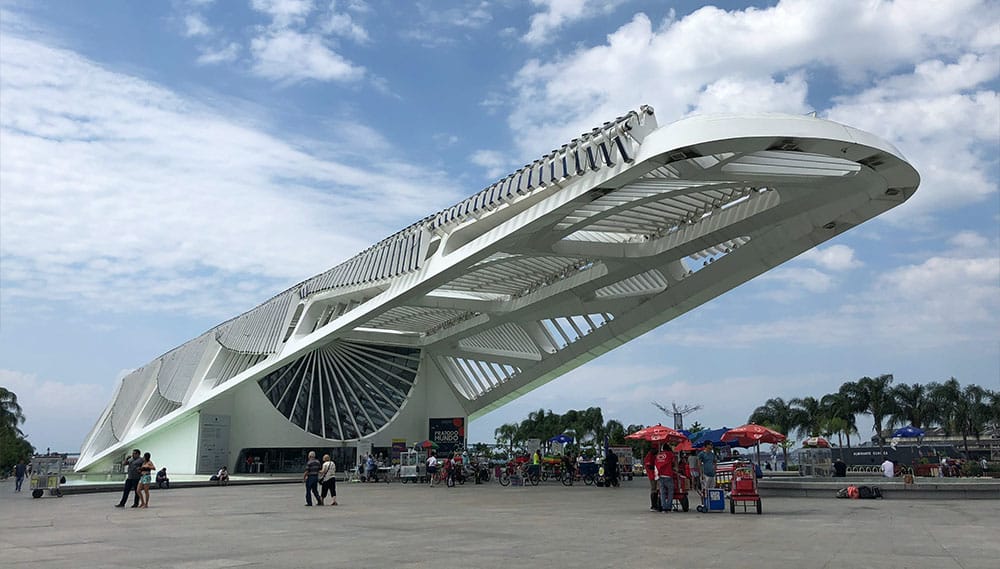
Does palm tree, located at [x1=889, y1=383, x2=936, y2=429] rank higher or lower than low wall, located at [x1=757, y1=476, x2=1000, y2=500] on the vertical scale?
higher

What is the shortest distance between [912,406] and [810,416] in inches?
366

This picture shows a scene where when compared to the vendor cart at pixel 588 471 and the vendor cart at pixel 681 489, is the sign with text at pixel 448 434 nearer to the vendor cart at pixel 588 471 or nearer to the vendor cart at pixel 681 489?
the vendor cart at pixel 588 471

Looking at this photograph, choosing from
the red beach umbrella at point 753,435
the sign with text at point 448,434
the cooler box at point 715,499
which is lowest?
the cooler box at point 715,499

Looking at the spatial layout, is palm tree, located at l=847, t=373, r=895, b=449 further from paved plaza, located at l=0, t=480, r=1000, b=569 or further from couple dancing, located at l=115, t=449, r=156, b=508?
couple dancing, located at l=115, t=449, r=156, b=508

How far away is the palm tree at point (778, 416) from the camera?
244 ft

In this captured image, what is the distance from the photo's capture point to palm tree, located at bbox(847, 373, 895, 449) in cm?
6731

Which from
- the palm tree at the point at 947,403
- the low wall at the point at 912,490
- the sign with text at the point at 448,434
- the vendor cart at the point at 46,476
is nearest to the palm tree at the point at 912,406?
the palm tree at the point at 947,403

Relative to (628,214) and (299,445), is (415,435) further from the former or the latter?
(628,214)

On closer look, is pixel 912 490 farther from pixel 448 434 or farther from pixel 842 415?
pixel 842 415

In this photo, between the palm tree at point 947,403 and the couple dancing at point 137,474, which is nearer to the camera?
the couple dancing at point 137,474

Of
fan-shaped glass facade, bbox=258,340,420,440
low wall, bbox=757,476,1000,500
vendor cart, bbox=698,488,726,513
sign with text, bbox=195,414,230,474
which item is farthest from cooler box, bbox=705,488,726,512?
fan-shaped glass facade, bbox=258,340,420,440

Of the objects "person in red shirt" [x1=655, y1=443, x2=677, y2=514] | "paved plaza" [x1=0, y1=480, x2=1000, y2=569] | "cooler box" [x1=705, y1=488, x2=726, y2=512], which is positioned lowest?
"paved plaza" [x1=0, y1=480, x2=1000, y2=569]

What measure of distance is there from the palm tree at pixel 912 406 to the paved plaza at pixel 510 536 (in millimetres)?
54341

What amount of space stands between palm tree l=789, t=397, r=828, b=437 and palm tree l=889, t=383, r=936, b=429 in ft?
19.3
